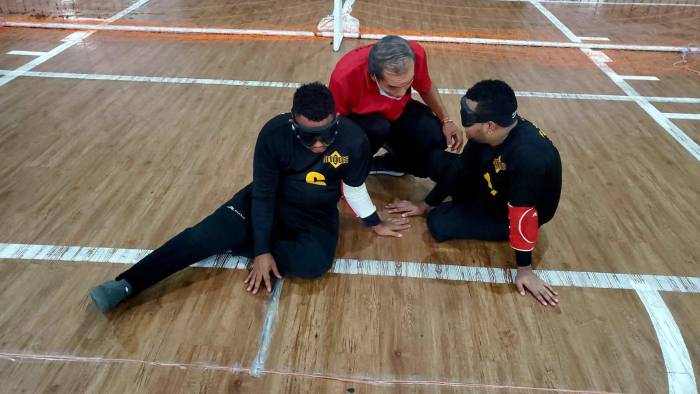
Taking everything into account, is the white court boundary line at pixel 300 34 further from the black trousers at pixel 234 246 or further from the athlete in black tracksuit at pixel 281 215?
the black trousers at pixel 234 246

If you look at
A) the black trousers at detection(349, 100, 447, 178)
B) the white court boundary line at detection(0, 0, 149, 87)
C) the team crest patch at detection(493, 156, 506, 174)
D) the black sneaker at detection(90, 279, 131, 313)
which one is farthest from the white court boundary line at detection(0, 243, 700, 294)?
the white court boundary line at detection(0, 0, 149, 87)

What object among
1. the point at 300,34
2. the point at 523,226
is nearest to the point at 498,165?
the point at 523,226

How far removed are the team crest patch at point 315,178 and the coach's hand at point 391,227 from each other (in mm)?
532

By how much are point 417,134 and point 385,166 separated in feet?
1.40

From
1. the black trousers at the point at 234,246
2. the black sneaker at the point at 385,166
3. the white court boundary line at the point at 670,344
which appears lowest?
the white court boundary line at the point at 670,344

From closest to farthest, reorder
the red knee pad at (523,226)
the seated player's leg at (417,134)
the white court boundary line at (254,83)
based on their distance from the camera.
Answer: the red knee pad at (523,226) → the seated player's leg at (417,134) → the white court boundary line at (254,83)

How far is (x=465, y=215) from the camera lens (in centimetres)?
306

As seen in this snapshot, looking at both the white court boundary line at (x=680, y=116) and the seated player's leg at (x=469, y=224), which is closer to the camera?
the seated player's leg at (x=469, y=224)

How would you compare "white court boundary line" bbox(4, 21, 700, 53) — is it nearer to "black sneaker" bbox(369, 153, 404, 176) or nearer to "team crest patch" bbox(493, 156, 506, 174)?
"black sneaker" bbox(369, 153, 404, 176)

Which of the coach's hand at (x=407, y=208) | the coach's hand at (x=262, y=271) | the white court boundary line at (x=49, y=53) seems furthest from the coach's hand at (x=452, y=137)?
the white court boundary line at (x=49, y=53)

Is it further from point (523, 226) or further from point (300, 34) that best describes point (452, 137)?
point (300, 34)

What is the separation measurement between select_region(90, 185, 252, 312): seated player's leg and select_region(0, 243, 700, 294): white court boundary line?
0.82ft

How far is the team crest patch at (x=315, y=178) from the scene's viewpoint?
269 centimetres

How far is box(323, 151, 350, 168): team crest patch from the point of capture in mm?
2638
